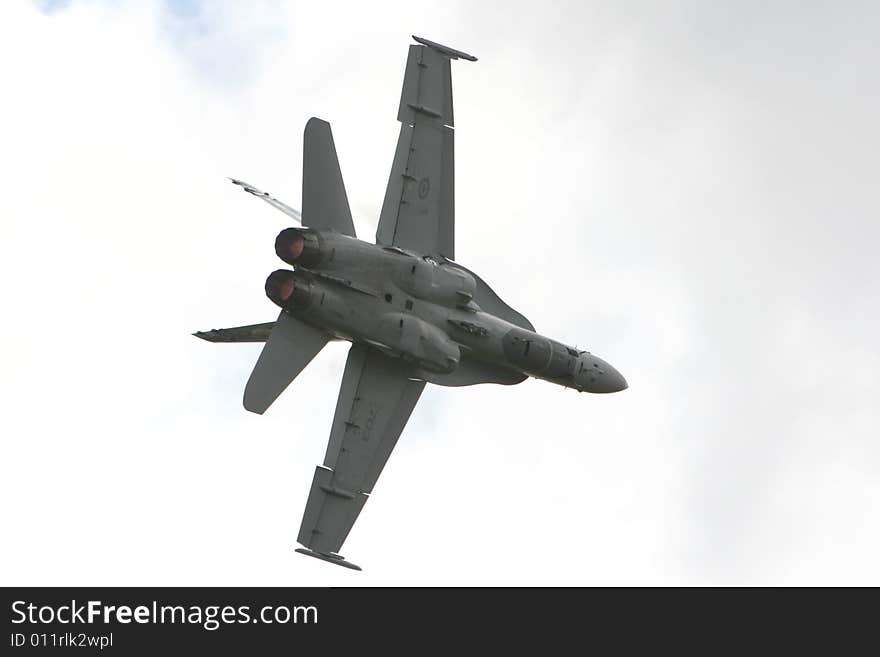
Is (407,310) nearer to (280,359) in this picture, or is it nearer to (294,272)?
(294,272)

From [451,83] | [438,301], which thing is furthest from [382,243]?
[451,83]

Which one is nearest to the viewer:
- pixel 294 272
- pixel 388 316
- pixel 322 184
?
pixel 294 272

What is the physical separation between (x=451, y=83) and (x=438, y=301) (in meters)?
4.81

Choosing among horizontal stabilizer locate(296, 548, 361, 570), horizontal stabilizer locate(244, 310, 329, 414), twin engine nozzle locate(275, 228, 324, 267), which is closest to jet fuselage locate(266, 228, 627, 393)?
twin engine nozzle locate(275, 228, 324, 267)

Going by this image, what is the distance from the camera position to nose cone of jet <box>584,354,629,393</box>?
33.7 meters

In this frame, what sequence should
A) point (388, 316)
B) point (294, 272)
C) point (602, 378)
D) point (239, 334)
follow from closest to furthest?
1. point (294, 272)
2. point (388, 316)
3. point (239, 334)
4. point (602, 378)

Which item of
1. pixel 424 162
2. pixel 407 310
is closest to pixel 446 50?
pixel 424 162

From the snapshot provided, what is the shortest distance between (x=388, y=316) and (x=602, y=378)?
18.2ft

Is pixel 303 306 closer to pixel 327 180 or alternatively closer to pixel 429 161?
pixel 327 180

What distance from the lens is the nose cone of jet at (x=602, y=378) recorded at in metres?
33.7

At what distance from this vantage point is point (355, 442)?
106ft

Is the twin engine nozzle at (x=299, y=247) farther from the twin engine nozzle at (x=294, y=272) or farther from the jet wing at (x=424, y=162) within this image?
the jet wing at (x=424, y=162)

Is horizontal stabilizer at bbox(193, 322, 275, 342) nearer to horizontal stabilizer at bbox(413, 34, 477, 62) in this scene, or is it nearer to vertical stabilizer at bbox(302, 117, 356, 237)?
vertical stabilizer at bbox(302, 117, 356, 237)

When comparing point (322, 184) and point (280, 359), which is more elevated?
point (322, 184)
